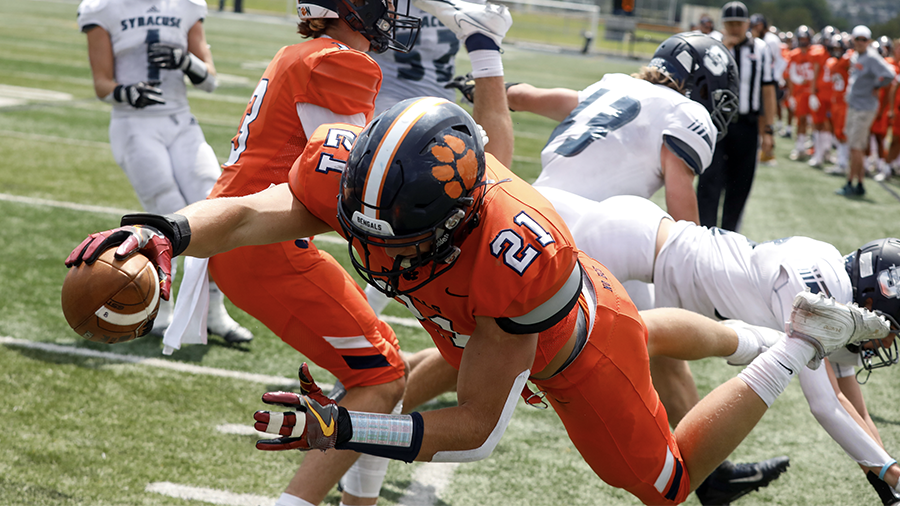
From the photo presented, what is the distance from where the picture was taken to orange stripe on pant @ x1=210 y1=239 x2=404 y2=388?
255cm

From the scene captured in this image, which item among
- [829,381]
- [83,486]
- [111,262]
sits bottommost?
[83,486]

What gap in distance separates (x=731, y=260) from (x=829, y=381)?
1.75ft

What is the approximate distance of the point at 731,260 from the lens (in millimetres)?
2895

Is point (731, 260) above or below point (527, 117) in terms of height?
above

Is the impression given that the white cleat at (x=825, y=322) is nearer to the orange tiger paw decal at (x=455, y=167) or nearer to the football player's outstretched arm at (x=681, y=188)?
the football player's outstretched arm at (x=681, y=188)

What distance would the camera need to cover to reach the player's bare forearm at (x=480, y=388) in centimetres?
184

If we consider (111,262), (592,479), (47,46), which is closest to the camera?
(111,262)

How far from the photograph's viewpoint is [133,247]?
169 centimetres

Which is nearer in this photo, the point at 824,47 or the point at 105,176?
the point at 105,176

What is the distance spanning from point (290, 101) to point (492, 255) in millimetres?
1106

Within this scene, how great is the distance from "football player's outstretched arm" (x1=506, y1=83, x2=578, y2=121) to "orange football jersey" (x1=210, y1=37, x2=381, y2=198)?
1.21 m

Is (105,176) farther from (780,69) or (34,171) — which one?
(780,69)

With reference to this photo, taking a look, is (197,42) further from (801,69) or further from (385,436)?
(801,69)

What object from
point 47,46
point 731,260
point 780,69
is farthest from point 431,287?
point 47,46
